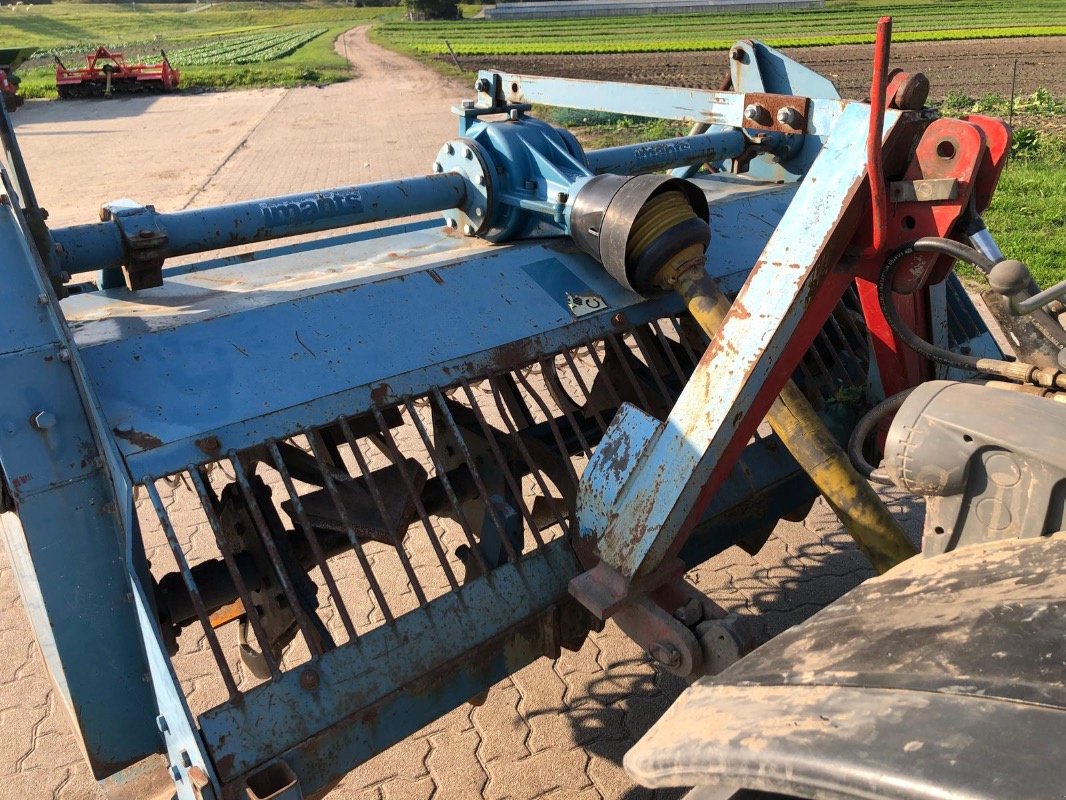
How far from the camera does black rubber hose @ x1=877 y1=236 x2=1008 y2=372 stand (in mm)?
1756

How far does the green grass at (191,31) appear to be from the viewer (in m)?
22.9

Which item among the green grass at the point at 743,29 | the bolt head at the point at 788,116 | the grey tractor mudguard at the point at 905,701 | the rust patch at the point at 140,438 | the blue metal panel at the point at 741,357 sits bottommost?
the grey tractor mudguard at the point at 905,701

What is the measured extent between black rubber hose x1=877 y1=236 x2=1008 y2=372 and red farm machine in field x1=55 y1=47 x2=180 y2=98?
21.1m

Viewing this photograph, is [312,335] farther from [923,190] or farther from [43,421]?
[923,190]

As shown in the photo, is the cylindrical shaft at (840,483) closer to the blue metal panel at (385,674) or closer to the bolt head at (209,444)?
the blue metal panel at (385,674)

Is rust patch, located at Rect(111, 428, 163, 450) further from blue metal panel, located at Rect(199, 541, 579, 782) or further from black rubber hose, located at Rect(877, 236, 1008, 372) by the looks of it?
black rubber hose, located at Rect(877, 236, 1008, 372)

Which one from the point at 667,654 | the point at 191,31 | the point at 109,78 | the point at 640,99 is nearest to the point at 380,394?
the point at 667,654

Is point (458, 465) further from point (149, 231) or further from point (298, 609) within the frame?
point (149, 231)

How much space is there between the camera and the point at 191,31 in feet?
143

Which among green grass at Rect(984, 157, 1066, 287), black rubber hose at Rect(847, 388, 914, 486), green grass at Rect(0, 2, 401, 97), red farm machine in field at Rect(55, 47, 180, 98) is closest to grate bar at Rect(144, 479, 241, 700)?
black rubber hose at Rect(847, 388, 914, 486)

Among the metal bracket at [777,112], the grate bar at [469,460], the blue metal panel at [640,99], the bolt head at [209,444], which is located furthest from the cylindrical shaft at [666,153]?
the bolt head at [209,444]

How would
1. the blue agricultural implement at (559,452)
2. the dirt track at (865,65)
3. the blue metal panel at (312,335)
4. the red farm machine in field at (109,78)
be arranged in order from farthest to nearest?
the red farm machine in field at (109,78)
the dirt track at (865,65)
the blue metal panel at (312,335)
the blue agricultural implement at (559,452)

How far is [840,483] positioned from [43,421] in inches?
60.3

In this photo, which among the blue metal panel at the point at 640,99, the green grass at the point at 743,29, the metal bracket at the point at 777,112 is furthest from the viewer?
the green grass at the point at 743,29
